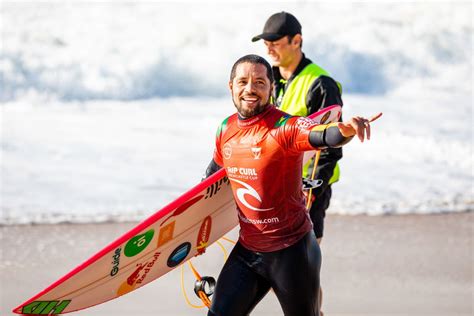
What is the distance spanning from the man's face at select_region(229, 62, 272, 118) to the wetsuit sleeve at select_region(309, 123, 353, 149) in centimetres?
35

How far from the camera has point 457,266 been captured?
7.07m

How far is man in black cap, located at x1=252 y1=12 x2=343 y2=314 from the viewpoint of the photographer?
4.83 meters

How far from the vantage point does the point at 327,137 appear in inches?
137

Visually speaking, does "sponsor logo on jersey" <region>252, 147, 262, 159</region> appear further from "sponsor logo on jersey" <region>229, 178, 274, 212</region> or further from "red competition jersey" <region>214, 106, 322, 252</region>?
"sponsor logo on jersey" <region>229, 178, 274, 212</region>

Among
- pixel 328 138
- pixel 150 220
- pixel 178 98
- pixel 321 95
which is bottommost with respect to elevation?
pixel 178 98

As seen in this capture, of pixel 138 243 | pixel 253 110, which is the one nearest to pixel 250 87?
pixel 253 110

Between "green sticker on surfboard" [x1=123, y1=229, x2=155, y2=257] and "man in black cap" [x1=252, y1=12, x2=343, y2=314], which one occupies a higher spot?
"man in black cap" [x1=252, y1=12, x2=343, y2=314]

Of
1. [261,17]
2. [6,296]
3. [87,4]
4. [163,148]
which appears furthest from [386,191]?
[87,4]

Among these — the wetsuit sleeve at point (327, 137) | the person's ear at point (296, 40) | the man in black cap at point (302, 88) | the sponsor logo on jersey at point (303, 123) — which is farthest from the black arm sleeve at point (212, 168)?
the person's ear at point (296, 40)

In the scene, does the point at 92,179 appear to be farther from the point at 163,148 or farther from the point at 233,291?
the point at 233,291

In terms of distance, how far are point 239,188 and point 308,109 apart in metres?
1.11

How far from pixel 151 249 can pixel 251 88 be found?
1.13 metres

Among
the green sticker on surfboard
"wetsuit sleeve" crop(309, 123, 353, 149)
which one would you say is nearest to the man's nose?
"wetsuit sleeve" crop(309, 123, 353, 149)

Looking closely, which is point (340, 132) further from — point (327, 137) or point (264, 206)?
point (264, 206)
